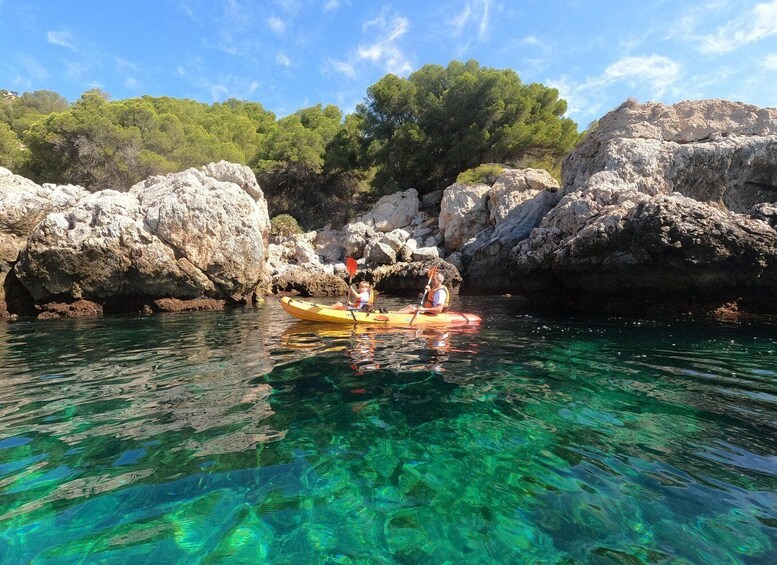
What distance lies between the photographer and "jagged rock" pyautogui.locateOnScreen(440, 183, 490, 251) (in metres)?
23.4

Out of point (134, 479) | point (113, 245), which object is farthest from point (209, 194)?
point (134, 479)

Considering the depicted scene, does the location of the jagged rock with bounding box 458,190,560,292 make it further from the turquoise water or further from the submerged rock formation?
the turquoise water

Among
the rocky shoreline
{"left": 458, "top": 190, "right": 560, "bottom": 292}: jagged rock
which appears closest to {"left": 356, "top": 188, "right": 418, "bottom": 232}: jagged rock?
{"left": 458, "top": 190, "right": 560, "bottom": 292}: jagged rock

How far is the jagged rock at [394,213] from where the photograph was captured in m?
27.8

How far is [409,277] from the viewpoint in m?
20.2

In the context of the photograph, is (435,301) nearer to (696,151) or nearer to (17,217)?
(696,151)

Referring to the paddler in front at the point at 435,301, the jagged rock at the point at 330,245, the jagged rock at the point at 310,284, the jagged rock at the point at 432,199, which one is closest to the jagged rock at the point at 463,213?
the jagged rock at the point at 432,199

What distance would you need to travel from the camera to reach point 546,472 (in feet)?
9.79

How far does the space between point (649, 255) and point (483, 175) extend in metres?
15.7

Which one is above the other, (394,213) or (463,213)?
(394,213)

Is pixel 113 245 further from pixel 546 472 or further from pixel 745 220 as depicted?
pixel 745 220

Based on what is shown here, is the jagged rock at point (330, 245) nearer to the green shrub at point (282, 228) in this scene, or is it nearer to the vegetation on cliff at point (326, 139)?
the green shrub at point (282, 228)

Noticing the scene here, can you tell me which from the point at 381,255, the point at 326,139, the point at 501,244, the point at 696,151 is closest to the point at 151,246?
the point at 381,255

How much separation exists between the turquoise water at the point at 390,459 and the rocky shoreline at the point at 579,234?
5027mm
